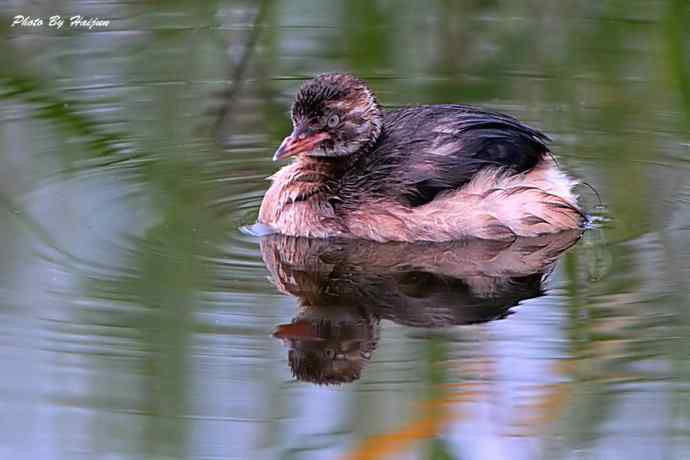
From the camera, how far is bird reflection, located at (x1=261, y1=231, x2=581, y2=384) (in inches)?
227

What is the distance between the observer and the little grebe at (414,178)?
7.13 m

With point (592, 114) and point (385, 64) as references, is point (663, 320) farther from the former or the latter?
point (385, 64)

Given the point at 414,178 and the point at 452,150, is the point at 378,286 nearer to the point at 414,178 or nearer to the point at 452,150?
the point at 414,178

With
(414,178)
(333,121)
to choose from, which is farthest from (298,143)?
(414,178)

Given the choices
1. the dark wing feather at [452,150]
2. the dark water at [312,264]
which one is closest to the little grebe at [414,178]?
the dark wing feather at [452,150]

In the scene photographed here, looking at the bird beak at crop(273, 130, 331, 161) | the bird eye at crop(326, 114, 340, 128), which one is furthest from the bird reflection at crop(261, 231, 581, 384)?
the bird eye at crop(326, 114, 340, 128)

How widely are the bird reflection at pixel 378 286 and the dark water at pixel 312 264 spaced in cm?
2

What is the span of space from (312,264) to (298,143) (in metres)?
0.71

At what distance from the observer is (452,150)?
714 cm

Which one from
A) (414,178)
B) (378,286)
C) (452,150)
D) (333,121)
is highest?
(333,121)

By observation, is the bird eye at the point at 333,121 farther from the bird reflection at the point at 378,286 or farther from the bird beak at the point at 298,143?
the bird reflection at the point at 378,286

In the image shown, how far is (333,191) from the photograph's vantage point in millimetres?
7414

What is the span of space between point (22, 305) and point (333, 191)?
1843 millimetres

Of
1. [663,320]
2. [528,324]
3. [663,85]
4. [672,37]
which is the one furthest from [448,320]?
[663,85]
